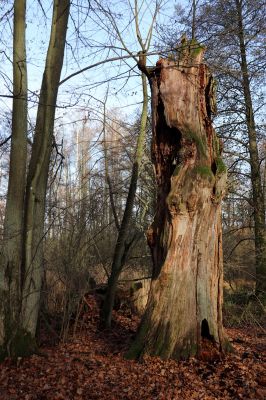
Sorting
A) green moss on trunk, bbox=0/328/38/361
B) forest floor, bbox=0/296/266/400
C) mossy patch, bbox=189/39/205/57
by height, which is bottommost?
forest floor, bbox=0/296/266/400

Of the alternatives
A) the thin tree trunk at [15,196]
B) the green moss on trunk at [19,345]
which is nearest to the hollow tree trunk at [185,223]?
the green moss on trunk at [19,345]

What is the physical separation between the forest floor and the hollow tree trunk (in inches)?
12.8

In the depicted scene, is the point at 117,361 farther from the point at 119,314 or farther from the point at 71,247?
the point at 119,314

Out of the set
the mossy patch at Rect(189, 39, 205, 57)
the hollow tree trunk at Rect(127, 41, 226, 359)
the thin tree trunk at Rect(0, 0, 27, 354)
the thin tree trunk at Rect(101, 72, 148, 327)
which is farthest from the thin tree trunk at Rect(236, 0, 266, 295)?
the thin tree trunk at Rect(0, 0, 27, 354)

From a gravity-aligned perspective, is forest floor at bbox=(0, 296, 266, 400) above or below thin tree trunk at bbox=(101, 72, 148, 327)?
below

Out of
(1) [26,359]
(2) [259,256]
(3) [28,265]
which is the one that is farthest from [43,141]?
(2) [259,256]

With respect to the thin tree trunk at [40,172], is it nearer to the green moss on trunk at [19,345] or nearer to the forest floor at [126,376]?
the green moss on trunk at [19,345]

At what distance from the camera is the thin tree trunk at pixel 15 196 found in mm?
6207

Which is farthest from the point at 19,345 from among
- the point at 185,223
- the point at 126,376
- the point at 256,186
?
the point at 256,186

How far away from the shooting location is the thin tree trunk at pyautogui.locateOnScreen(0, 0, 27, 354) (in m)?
6.21

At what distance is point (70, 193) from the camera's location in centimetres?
948

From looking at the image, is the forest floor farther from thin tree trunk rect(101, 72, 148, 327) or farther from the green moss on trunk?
thin tree trunk rect(101, 72, 148, 327)

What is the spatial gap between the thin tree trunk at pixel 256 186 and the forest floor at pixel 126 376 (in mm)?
6214

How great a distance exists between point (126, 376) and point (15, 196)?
3.02 m
